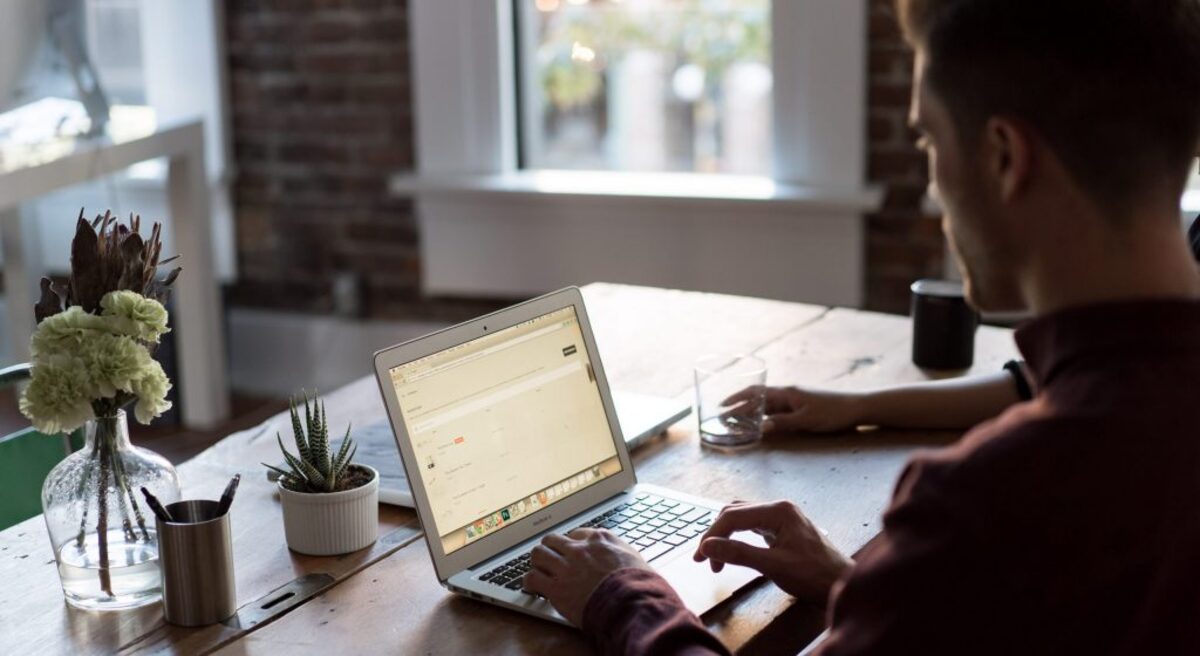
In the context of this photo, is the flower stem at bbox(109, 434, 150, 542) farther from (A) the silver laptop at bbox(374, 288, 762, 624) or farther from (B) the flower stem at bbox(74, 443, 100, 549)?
(A) the silver laptop at bbox(374, 288, 762, 624)

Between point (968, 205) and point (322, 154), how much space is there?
323cm

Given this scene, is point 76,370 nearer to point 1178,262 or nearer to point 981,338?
point 1178,262

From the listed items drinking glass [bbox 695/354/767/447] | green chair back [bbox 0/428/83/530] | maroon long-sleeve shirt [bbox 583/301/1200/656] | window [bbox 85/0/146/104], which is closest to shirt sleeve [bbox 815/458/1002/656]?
maroon long-sleeve shirt [bbox 583/301/1200/656]

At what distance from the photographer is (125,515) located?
139cm

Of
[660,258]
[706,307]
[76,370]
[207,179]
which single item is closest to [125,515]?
[76,370]

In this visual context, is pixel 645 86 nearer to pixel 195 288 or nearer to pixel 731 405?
pixel 195 288

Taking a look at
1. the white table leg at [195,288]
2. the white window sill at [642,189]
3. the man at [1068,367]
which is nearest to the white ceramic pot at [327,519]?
the man at [1068,367]

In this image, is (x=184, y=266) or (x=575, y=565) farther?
(x=184, y=266)

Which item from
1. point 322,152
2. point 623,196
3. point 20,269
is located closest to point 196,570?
point 623,196

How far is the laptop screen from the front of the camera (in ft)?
4.65

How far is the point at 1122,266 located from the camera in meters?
0.95

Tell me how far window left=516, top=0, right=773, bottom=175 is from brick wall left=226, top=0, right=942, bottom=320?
39 centimetres

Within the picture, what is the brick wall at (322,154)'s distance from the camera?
390 cm

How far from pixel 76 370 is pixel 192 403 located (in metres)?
2.69
